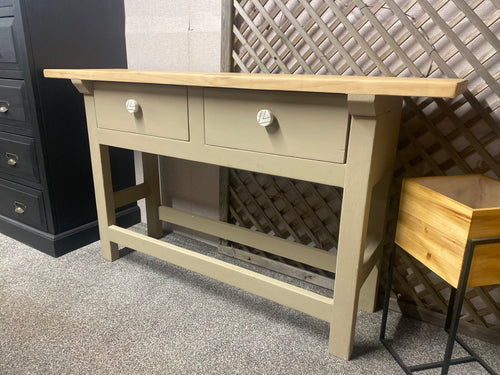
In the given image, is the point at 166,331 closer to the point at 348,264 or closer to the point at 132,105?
the point at 348,264

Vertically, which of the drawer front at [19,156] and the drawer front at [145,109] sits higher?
the drawer front at [145,109]

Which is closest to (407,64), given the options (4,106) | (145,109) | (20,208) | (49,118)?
(145,109)

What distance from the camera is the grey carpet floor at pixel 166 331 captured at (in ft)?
3.29

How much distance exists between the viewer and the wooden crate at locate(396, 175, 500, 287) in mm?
768

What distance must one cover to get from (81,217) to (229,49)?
1.01 m

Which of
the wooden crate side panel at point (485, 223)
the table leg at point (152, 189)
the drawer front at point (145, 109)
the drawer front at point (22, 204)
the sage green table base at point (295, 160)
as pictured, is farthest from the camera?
the table leg at point (152, 189)

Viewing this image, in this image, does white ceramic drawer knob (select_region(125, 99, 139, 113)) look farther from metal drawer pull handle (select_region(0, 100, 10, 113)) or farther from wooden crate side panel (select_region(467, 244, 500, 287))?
wooden crate side panel (select_region(467, 244, 500, 287))

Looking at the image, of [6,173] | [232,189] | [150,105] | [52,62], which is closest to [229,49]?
[150,105]

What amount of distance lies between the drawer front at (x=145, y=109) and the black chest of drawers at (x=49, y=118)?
292mm

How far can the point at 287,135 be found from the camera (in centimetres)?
93

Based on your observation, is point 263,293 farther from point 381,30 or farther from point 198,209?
point 381,30

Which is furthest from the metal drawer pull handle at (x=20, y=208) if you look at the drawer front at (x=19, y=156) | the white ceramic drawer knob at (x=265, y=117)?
the white ceramic drawer knob at (x=265, y=117)

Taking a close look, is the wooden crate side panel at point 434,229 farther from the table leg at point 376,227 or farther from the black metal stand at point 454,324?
the table leg at point 376,227

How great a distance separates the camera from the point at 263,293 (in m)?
1.13
